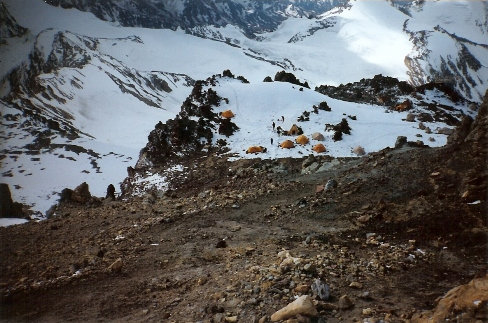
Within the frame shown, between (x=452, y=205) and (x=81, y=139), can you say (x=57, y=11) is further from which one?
(x=452, y=205)

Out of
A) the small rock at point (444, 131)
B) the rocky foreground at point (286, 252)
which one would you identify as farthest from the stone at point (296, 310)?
the small rock at point (444, 131)

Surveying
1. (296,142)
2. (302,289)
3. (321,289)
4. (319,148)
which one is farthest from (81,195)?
(321,289)

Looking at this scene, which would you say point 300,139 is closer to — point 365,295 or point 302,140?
point 302,140

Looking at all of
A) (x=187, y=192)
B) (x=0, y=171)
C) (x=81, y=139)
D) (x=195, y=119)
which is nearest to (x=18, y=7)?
(x=81, y=139)

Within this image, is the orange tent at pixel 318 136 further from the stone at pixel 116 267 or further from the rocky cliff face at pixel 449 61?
the rocky cliff face at pixel 449 61

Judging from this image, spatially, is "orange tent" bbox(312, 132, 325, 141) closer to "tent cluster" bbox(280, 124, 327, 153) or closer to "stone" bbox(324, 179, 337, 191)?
"tent cluster" bbox(280, 124, 327, 153)
